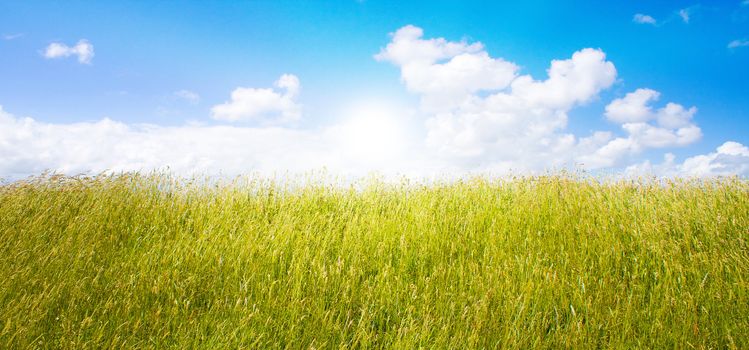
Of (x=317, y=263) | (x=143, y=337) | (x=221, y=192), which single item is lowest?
(x=143, y=337)

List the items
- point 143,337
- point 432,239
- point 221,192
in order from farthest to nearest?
1. point 221,192
2. point 432,239
3. point 143,337

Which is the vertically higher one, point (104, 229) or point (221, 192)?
point (221, 192)

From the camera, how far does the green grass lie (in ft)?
9.30

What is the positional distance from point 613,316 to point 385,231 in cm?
220

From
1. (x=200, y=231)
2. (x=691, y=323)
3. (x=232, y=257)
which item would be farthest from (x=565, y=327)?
(x=200, y=231)

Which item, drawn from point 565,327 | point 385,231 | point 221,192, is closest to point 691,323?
point 565,327

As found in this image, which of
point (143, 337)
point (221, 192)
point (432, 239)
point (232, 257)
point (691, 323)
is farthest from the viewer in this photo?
point (221, 192)

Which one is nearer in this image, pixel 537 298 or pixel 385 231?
pixel 537 298

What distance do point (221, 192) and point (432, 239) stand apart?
3013 millimetres

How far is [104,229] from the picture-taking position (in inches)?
173

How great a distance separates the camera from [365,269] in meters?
3.85

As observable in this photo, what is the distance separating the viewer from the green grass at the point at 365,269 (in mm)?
2836

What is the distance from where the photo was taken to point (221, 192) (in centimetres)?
570

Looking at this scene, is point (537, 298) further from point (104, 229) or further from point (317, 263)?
point (104, 229)
